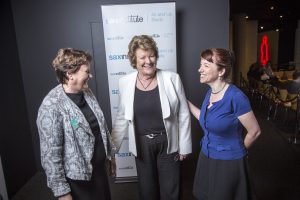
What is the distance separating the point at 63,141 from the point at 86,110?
0.92 feet

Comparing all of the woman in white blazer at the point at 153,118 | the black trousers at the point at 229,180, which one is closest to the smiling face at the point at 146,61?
the woman in white blazer at the point at 153,118

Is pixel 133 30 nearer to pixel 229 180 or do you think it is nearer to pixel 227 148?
pixel 227 148

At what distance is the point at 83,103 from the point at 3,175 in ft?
7.20

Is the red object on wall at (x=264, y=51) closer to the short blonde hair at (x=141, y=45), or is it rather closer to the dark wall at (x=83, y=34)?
the dark wall at (x=83, y=34)

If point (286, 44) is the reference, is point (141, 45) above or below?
above

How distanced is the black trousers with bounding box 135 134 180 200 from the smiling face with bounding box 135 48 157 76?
0.58 m

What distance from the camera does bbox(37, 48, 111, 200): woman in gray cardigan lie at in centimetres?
175

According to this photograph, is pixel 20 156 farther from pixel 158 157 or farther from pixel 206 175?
pixel 206 175

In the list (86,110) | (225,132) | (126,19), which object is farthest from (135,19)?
(225,132)

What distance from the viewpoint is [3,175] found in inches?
134

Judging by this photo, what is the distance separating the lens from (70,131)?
1.80 meters

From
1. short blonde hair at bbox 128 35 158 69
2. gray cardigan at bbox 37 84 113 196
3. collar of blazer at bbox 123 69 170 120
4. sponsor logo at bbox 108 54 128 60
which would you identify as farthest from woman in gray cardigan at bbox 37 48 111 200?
sponsor logo at bbox 108 54 128 60

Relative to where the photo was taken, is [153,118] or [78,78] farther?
[153,118]

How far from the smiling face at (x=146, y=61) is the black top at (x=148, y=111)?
0.55 feet
